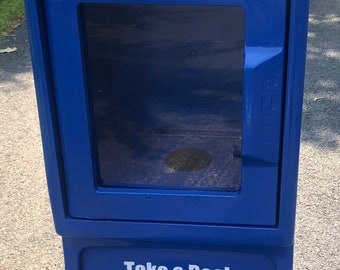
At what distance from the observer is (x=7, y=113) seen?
159 inches

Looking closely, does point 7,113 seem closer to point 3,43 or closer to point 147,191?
point 3,43

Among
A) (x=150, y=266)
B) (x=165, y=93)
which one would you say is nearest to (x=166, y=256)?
(x=150, y=266)

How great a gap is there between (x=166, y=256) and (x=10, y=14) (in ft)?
14.8

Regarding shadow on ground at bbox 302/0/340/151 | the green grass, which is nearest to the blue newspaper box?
shadow on ground at bbox 302/0/340/151

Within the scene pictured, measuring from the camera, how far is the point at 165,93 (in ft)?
5.49

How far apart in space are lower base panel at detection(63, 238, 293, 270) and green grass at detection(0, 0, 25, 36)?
3922mm

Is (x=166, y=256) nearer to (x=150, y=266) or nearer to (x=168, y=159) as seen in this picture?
(x=150, y=266)

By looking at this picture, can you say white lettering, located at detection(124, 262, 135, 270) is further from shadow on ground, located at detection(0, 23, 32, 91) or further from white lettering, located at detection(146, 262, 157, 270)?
shadow on ground, located at detection(0, 23, 32, 91)

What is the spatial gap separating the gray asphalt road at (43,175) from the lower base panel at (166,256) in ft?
3.10

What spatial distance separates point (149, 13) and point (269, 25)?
0.32 metres

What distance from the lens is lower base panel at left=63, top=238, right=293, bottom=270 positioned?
1713 millimetres

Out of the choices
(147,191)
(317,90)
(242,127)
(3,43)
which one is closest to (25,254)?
(147,191)

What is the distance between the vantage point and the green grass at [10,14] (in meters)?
5.49

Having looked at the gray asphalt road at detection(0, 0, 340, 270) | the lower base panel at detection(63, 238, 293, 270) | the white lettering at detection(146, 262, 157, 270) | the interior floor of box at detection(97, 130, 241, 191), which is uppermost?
the interior floor of box at detection(97, 130, 241, 191)
